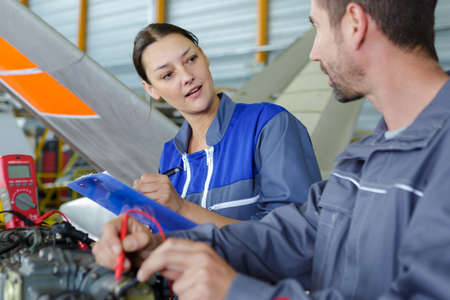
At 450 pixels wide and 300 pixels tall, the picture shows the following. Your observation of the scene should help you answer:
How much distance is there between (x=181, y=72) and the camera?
148 cm

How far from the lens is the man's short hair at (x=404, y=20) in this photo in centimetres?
76

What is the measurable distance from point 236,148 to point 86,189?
1.69 feet

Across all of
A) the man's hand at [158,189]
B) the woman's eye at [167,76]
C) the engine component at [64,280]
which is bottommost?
the man's hand at [158,189]

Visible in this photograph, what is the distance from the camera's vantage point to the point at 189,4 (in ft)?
27.5

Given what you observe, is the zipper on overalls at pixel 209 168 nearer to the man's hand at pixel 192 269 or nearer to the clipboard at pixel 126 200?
the clipboard at pixel 126 200

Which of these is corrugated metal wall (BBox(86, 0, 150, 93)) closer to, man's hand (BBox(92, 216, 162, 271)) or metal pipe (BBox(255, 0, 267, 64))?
metal pipe (BBox(255, 0, 267, 64))

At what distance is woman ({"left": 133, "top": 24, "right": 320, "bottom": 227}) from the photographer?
123cm

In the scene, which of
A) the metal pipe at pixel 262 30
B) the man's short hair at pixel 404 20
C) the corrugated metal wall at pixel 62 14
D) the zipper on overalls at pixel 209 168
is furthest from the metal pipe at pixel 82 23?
the man's short hair at pixel 404 20

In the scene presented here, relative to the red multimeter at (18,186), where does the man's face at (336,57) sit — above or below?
above

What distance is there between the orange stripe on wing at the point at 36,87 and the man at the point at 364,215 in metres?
1.44

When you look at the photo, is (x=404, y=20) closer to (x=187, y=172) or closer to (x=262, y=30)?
(x=187, y=172)

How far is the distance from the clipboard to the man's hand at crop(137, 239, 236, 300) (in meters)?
0.30

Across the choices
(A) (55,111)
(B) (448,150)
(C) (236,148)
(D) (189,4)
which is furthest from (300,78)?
(D) (189,4)

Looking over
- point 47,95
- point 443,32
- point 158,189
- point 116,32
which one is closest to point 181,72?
point 158,189
